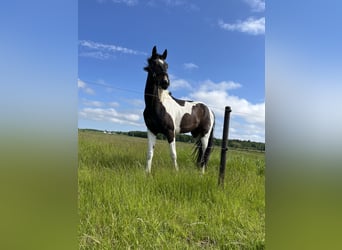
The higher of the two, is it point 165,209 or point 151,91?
point 151,91

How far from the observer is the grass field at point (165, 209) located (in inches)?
63.5

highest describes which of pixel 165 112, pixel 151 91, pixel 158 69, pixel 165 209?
pixel 158 69

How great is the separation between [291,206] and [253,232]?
1.14 metres

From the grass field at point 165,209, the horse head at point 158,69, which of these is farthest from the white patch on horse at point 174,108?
the grass field at point 165,209

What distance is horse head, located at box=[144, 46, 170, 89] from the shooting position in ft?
11.3

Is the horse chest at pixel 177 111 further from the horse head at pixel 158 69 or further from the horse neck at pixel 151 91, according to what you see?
the horse head at pixel 158 69

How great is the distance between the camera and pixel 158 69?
11.4 feet

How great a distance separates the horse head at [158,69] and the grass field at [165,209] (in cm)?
105

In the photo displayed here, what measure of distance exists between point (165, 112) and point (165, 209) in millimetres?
1869

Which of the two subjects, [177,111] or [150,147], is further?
[177,111]

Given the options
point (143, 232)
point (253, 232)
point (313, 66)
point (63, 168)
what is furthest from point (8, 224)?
point (253, 232)

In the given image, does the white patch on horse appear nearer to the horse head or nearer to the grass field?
the horse head

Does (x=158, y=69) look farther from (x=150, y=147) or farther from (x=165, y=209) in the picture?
(x=165, y=209)

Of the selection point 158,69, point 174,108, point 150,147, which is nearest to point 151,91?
point 158,69
